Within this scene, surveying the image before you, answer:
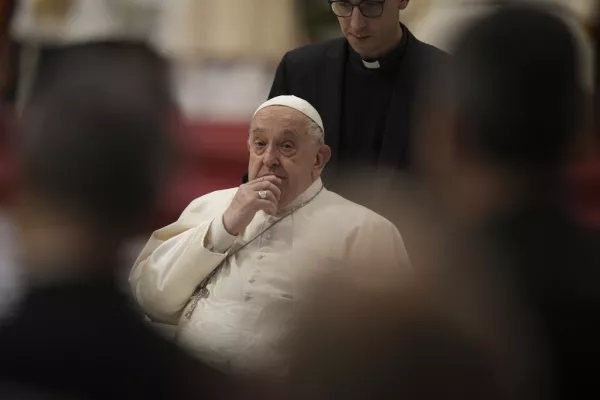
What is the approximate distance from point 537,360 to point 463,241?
0.17m

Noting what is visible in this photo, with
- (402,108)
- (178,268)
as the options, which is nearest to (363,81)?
(402,108)

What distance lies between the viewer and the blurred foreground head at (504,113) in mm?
1160

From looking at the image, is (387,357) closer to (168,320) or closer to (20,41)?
(168,320)

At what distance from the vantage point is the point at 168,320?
8.02ft

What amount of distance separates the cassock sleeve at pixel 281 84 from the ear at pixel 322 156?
35cm

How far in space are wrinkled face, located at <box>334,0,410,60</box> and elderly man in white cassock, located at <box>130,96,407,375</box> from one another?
0.81 ft

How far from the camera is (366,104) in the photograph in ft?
9.40

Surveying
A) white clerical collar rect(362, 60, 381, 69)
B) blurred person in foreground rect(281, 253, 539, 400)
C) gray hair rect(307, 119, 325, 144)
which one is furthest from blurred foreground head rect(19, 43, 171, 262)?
white clerical collar rect(362, 60, 381, 69)

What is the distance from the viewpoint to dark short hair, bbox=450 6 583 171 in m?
1.17

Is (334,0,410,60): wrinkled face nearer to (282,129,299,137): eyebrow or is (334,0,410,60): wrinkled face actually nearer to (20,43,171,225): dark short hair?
(282,129,299,137): eyebrow

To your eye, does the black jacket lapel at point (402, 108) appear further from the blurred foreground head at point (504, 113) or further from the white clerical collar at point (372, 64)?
the blurred foreground head at point (504, 113)

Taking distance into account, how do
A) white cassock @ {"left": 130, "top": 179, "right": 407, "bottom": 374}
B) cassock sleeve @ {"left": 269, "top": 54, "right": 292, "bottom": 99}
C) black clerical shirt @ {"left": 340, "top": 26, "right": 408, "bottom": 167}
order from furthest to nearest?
cassock sleeve @ {"left": 269, "top": 54, "right": 292, "bottom": 99}, black clerical shirt @ {"left": 340, "top": 26, "right": 408, "bottom": 167}, white cassock @ {"left": 130, "top": 179, "right": 407, "bottom": 374}

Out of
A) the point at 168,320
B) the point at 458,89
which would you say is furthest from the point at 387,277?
the point at 168,320

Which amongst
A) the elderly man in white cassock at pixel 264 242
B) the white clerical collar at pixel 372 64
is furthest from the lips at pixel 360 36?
the elderly man in white cassock at pixel 264 242
